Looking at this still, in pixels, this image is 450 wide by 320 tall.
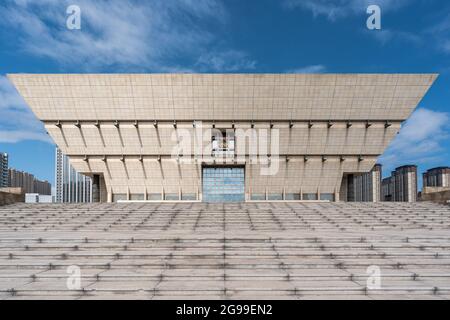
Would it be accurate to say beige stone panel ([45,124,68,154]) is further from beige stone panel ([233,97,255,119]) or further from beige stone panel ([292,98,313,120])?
beige stone panel ([292,98,313,120])

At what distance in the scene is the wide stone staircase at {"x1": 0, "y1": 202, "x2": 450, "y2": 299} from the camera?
26.7 feet

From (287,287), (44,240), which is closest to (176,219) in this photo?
(44,240)

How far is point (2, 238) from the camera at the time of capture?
1326cm

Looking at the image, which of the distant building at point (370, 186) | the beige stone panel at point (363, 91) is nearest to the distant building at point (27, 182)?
the beige stone panel at point (363, 91)

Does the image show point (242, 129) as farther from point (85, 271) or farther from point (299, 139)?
point (85, 271)

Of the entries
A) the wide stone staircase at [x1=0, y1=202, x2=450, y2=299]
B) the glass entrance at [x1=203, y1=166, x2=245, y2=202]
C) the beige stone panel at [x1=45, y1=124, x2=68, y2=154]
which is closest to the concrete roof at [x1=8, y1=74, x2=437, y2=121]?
the beige stone panel at [x1=45, y1=124, x2=68, y2=154]

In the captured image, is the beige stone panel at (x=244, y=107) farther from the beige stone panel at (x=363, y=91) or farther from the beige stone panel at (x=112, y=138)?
the beige stone panel at (x=112, y=138)

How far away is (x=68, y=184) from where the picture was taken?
157m

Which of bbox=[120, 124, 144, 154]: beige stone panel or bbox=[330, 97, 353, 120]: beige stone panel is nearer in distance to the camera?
bbox=[330, 97, 353, 120]: beige stone panel

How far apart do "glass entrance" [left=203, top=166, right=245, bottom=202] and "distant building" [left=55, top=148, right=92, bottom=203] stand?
14076 centimetres

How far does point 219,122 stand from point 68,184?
5966 inches

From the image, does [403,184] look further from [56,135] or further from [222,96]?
[56,135]

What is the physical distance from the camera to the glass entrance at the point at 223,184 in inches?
1358

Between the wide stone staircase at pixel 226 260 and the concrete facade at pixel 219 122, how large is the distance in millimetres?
16505
